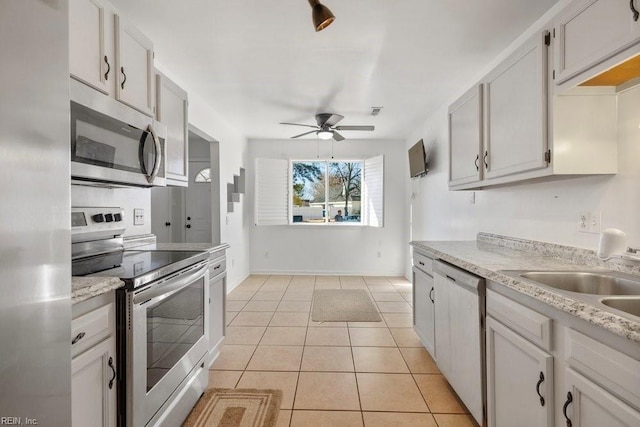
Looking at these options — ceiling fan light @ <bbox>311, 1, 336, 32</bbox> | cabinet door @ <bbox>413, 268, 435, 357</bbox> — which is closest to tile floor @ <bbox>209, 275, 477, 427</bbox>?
cabinet door @ <bbox>413, 268, 435, 357</bbox>

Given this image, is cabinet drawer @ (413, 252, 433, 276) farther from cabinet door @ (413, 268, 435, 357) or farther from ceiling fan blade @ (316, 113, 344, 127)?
ceiling fan blade @ (316, 113, 344, 127)

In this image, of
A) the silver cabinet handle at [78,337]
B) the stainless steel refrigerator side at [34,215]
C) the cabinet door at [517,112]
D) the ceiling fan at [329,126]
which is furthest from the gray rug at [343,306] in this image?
the stainless steel refrigerator side at [34,215]

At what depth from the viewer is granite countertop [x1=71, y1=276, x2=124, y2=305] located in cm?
108

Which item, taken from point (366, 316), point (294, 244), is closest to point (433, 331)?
point (366, 316)

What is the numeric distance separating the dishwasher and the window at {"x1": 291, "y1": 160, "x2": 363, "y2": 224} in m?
3.76

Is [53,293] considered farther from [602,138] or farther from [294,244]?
[294,244]

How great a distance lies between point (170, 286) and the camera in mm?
1623

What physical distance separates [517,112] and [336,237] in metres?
4.25

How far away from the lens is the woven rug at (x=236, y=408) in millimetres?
1841

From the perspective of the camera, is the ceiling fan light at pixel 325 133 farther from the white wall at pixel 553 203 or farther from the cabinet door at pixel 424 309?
the cabinet door at pixel 424 309

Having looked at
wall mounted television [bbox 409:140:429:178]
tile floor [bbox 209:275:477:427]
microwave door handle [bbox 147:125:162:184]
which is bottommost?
tile floor [bbox 209:275:477:427]

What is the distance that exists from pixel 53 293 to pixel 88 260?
1.21m

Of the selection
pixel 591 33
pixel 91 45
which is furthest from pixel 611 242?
pixel 91 45

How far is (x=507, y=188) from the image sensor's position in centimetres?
257
